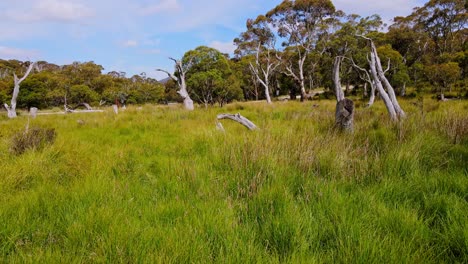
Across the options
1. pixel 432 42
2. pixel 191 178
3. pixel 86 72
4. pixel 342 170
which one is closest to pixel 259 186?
pixel 191 178

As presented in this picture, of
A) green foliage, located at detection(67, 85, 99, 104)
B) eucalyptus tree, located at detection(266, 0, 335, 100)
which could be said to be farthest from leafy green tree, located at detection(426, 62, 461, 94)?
green foliage, located at detection(67, 85, 99, 104)

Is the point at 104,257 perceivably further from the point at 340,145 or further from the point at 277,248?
the point at 340,145

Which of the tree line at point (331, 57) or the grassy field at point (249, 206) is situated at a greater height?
the tree line at point (331, 57)

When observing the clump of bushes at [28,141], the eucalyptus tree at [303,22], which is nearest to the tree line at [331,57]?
the eucalyptus tree at [303,22]

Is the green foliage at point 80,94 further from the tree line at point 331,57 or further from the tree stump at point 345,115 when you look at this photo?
the tree stump at point 345,115

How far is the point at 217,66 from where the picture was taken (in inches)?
1041

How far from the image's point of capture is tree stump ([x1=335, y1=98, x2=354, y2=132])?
216 inches

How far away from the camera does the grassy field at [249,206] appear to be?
1.86m

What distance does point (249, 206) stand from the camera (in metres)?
2.61

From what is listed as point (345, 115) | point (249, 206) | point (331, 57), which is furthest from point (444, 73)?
point (249, 206)

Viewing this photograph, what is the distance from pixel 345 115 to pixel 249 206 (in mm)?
3851

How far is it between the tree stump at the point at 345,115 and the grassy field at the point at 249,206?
124cm

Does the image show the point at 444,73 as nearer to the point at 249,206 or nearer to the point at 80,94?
the point at 249,206

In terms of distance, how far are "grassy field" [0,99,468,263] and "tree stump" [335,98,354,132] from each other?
1.24m
